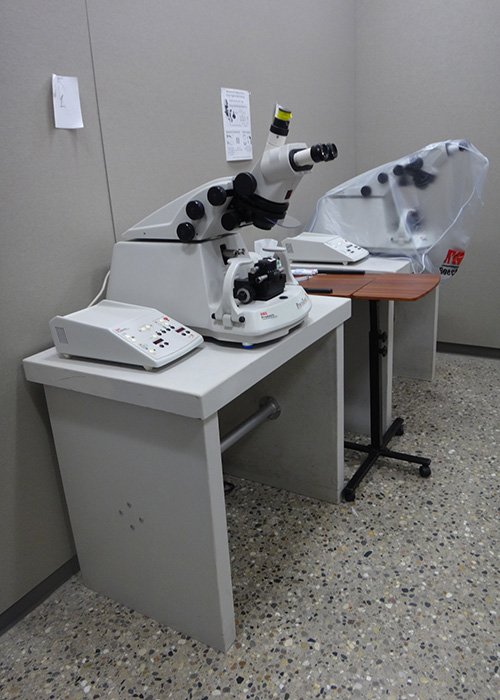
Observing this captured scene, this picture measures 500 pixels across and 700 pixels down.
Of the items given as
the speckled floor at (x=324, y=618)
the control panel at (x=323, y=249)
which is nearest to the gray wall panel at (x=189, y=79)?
the control panel at (x=323, y=249)

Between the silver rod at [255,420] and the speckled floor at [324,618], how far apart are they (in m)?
0.35

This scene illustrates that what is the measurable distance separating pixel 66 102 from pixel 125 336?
74cm

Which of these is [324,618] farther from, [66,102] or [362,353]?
[66,102]

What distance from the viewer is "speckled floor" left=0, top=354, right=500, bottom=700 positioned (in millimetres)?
1343

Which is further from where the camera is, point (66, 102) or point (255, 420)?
point (255, 420)

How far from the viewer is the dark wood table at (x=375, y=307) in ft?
6.43

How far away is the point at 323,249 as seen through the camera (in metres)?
2.53

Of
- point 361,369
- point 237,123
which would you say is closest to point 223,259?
point 237,123

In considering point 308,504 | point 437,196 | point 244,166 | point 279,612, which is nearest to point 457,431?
point 308,504

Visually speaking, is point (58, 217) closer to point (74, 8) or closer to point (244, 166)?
point (74, 8)

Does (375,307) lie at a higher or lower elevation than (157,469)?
higher

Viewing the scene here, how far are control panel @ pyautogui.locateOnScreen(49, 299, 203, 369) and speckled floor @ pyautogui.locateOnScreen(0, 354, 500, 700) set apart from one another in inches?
31.8

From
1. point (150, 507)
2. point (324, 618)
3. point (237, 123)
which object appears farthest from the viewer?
point (237, 123)

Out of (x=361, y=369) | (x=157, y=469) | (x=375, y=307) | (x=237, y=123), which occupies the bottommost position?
(x=361, y=369)
